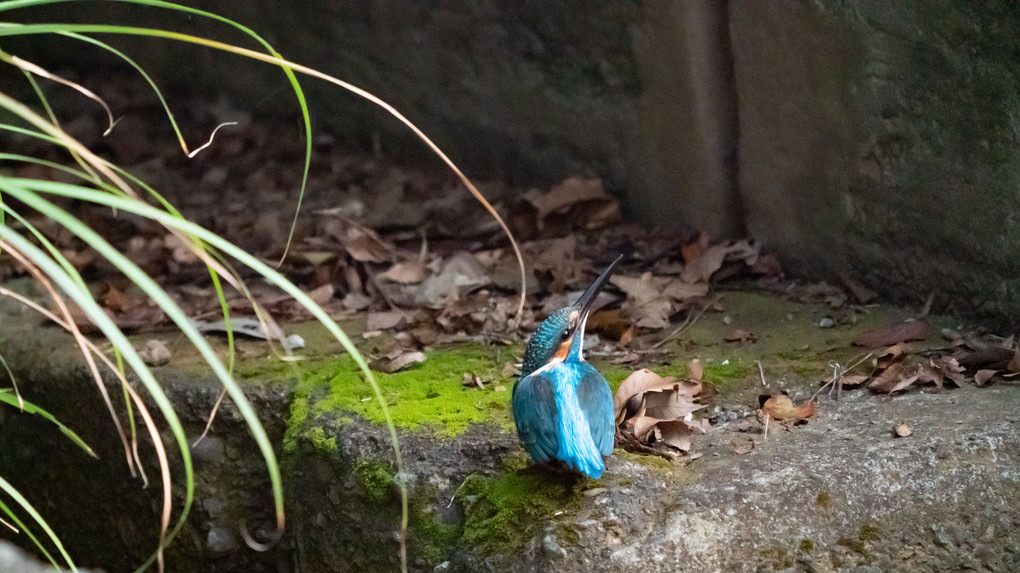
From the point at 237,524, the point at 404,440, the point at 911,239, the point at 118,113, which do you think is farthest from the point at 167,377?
the point at 118,113

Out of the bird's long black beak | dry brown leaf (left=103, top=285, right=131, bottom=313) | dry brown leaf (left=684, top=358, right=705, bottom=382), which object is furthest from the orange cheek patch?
dry brown leaf (left=103, top=285, right=131, bottom=313)

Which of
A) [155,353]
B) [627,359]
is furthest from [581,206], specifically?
[155,353]

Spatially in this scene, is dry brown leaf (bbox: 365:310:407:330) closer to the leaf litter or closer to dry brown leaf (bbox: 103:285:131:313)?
the leaf litter

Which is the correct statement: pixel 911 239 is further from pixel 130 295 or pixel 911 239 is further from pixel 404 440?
pixel 130 295

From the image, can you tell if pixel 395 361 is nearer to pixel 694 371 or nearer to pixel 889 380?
pixel 694 371

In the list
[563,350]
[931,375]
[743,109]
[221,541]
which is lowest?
[221,541]

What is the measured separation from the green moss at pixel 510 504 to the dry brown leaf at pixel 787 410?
610mm

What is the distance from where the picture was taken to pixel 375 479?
2.35m

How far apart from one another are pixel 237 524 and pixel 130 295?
1118mm

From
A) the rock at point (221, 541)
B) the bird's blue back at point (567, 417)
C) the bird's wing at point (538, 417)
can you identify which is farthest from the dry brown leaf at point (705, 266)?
the rock at point (221, 541)

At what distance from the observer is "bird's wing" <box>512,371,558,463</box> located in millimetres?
2006

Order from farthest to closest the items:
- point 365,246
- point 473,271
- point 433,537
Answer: point 365,246, point 473,271, point 433,537

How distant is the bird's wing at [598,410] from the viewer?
206cm

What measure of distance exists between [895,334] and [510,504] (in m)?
1.29
